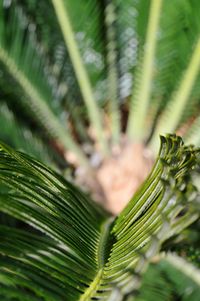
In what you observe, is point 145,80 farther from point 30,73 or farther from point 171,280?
point 171,280

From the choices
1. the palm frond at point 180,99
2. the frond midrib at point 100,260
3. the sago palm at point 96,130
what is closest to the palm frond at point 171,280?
the sago palm at point 96,130

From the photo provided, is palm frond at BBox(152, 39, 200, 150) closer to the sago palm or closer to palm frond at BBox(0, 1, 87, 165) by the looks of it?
the sago palm

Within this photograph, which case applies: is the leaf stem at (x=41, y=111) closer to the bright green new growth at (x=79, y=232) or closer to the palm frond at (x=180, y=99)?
the palm frond at (x=180, y=99)

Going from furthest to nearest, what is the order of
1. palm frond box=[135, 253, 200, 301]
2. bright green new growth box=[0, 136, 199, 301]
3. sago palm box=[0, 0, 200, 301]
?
1. palm frond box=[135, 253, 200, 301]
2. sago palm box=[0, 0, 200, 301]
3. bright green new growth box=[0, 136, 199, 301]

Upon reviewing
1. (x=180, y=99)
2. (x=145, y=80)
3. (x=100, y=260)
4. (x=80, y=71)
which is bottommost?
(x=100, y=260)

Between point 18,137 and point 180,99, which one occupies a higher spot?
point 18,137

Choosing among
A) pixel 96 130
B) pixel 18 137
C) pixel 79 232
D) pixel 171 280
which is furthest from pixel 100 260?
pixel 96 130

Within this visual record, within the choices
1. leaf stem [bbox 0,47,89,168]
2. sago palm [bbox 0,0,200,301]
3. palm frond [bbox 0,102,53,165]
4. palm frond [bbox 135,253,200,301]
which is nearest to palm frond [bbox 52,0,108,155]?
sago palm [bbox 0,0,200,301]

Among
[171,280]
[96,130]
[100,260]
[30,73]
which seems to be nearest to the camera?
[100,260]
